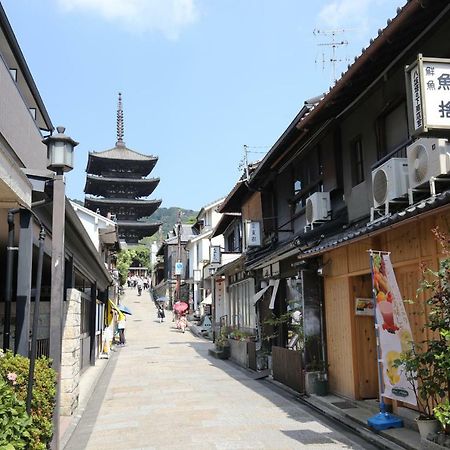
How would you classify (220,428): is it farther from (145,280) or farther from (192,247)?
(145,280)

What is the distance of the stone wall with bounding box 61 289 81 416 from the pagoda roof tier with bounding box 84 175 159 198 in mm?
54424

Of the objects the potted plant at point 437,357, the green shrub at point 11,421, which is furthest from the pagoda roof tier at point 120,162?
the green shrub at point 11,421

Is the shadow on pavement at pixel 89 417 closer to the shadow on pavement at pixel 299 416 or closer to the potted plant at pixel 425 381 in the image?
the shadow on pavement at pixel 299 416

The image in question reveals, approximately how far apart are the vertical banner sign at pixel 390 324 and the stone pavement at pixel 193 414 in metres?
1.02

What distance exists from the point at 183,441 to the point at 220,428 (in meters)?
0.99

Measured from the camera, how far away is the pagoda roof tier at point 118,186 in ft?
210

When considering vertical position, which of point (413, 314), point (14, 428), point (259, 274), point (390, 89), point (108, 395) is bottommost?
point (108, 395)

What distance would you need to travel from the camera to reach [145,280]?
78.8 m

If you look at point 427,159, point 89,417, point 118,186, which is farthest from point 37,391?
point 118,186

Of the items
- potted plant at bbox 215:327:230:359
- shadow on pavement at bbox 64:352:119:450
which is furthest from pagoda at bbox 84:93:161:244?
shadow on pavement at bbox 64:352:119:450

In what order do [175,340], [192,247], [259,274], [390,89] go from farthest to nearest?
[192,247], [175,340], [259,274], [390,89]

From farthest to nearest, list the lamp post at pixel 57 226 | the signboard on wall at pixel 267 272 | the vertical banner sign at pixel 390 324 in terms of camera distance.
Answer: the signboard on wall at pixel 267 272 → the vertical banner sign at pixel 390 324 → the lamp post at pixel 57 226

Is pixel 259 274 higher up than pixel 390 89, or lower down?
lower down

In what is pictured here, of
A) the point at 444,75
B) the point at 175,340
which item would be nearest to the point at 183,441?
the point at 444,75
